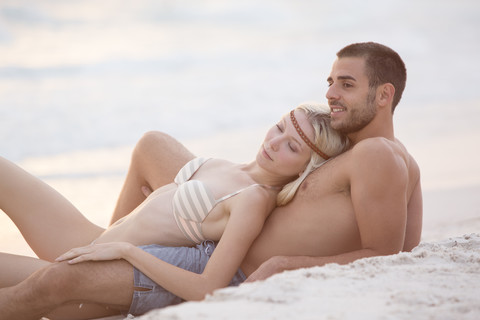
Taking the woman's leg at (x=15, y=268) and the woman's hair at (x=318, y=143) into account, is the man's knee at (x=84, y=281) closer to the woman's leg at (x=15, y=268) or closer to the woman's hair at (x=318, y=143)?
the woman's leg at (x=15, y=268)

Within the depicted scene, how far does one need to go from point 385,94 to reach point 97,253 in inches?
72.3

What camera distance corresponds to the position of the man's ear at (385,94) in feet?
11.7

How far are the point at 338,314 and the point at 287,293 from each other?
1.05ft

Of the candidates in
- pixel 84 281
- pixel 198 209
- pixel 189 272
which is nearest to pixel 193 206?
pixel 198 209

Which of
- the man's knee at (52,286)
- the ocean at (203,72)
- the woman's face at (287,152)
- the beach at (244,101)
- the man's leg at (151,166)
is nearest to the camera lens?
the beach at (244,101)

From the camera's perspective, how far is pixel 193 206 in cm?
339

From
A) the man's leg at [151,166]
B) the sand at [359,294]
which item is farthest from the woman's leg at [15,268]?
the sand at [359,294]

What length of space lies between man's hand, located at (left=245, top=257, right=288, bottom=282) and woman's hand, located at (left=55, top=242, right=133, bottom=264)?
63 centimetres

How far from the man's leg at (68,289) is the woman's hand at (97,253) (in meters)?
0.03

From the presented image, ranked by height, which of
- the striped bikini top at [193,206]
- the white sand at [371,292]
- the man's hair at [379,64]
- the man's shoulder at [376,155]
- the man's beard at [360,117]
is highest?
the man's hair at [379,64]

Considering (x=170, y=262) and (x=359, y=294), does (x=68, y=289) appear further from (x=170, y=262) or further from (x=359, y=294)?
(x=359, y=294)

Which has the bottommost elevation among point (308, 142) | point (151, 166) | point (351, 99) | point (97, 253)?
point (97, 253)

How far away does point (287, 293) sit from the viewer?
98.2 inches

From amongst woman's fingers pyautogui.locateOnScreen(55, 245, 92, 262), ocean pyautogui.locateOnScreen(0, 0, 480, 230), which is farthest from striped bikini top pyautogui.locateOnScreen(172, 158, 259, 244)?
ocean pyautogui.locateOnScreen(0, 0, 480, 230)
